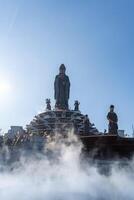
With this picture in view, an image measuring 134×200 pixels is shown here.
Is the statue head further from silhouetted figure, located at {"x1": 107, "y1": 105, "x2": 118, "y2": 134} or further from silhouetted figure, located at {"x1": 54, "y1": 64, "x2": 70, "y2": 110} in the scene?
silhouetted figure, located at {"x1": 107, "y1": 105, "x2": 118, "y2": 134}

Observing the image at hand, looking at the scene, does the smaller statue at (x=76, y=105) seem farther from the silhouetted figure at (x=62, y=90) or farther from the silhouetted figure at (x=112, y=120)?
the silhouetted figure at (x=112, y=120)

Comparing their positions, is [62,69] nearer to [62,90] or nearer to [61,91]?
[62,90]

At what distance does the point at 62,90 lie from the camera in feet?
172

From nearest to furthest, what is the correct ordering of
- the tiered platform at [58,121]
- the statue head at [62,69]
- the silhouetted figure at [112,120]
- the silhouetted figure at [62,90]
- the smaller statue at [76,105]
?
the silhouetted figure at [112,120], the tiered platform at [58,121], the silhouetted figure at [62,90], the smaller statue at [76,105], the statue head at [62,69]

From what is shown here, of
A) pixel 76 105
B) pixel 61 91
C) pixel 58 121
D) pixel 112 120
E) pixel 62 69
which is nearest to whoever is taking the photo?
pixel 112 120

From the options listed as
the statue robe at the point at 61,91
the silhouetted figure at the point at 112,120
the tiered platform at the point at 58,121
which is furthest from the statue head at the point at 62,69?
the silhouetted figure at the point at 112,120

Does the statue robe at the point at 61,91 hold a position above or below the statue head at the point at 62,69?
below

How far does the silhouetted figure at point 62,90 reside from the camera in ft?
172

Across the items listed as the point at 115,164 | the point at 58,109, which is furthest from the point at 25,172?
the point at 58,109

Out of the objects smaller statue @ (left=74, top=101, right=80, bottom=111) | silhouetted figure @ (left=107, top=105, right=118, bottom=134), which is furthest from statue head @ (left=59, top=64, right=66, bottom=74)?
silhouetted figure @ (left=107, top=105, right=118, bottom=134)

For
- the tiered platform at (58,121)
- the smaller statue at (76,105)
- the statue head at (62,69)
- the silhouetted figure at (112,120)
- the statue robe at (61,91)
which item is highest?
the statue head at (62,69)

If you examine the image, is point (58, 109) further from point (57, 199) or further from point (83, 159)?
point (57, 199)

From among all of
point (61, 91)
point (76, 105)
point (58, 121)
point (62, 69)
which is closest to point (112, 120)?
point (58, 121)

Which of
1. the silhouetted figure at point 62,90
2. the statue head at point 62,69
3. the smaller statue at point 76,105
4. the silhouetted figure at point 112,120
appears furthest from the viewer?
the statue head at point 62,69
